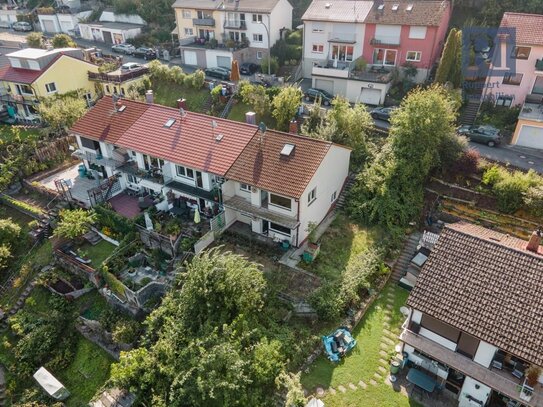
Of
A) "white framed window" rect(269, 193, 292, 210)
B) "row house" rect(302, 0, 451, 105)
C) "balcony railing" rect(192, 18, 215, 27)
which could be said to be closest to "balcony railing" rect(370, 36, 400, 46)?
"row house" rect(302, 0, 451, 105)

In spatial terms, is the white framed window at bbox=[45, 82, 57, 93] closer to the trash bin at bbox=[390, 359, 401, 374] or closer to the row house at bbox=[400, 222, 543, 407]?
the row house at bbox=[400, 222, 543, 407]

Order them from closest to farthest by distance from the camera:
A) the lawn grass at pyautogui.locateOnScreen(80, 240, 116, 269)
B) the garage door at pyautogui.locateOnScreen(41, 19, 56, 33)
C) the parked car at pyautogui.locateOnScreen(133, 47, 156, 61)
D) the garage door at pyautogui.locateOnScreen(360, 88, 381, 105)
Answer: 1. the lawn grass at pyautogui.locateOnScreen(80, 240, 116, 269)
2. the garage door at pyautogui.locateOnScreen(360, 88, 381, 105)
3. the parked car at pyautogui.locateOnScreen(133, 47, 156, 61)
4. the garage door at pyautogui.locateOnScreen(41, 19, 56, 33)

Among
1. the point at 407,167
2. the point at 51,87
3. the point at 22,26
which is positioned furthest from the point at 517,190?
the point at 22,26

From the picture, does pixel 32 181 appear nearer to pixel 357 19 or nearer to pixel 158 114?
pixel 158 114

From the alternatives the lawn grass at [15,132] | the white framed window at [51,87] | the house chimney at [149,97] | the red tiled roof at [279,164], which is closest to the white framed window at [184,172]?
the red tiled roof at [279,164]

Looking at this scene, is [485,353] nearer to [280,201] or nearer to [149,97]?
[280,201]

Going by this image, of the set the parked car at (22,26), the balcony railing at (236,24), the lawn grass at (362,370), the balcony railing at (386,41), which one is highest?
the balcony railing at (236,24)

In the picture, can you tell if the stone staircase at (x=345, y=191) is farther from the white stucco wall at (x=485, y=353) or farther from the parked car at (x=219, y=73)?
the parked car at (x=219, y=73)

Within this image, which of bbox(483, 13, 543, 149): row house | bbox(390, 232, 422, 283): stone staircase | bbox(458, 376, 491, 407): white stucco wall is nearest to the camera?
bbox(458, 376, 491, 407): white stucco wall
